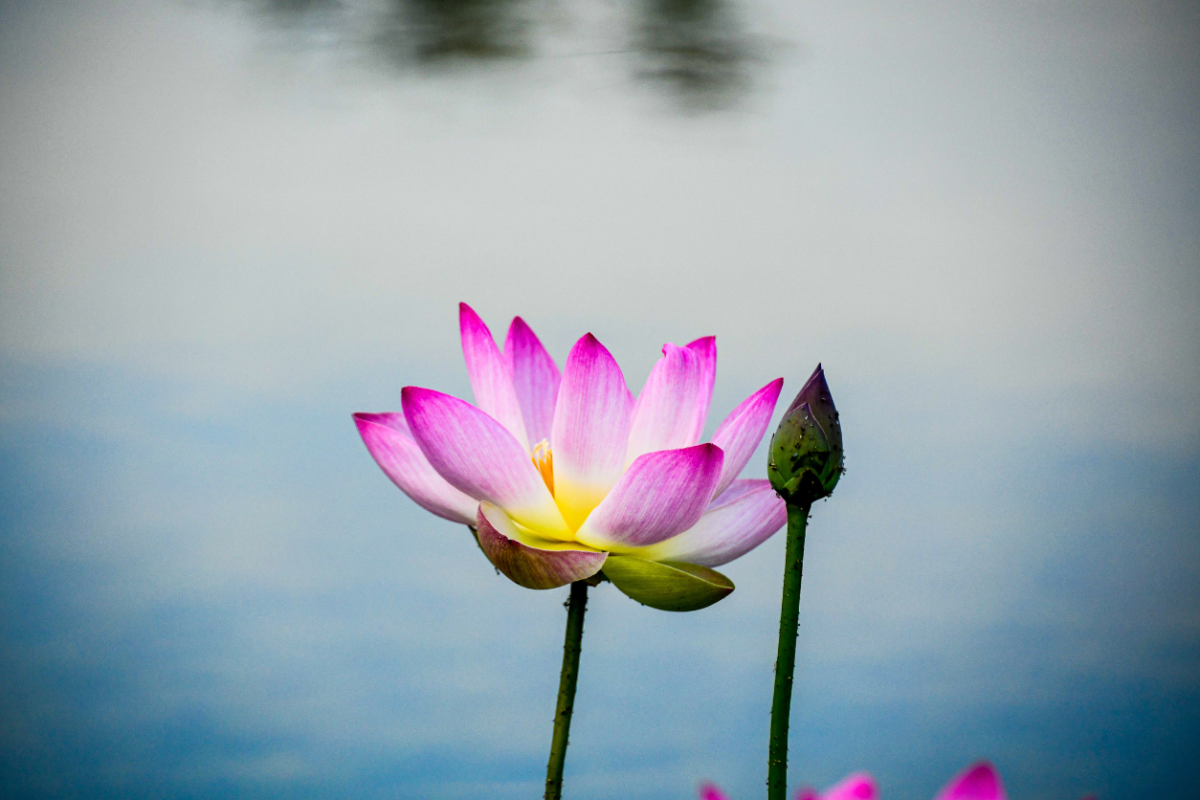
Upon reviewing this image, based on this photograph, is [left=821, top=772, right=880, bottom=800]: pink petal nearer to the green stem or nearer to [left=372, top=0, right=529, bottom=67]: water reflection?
the green stem

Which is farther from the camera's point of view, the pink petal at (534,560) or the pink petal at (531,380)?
the pink petal at (531,380)

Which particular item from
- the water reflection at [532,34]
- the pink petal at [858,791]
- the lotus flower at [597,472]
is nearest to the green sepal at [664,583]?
the lotus flower at [597,472]

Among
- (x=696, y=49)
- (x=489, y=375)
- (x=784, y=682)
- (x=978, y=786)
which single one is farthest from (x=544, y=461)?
(x=696, y=49)

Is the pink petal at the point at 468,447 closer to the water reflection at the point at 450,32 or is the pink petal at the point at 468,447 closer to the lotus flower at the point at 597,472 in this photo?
the lotus flower at the point at 597,472

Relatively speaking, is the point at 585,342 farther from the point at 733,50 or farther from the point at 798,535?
the point at 733,50

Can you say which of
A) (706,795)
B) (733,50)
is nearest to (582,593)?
(706,795)

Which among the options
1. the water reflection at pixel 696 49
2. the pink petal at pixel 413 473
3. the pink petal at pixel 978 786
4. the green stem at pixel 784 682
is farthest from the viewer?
the water reflection at pixel 696 49
